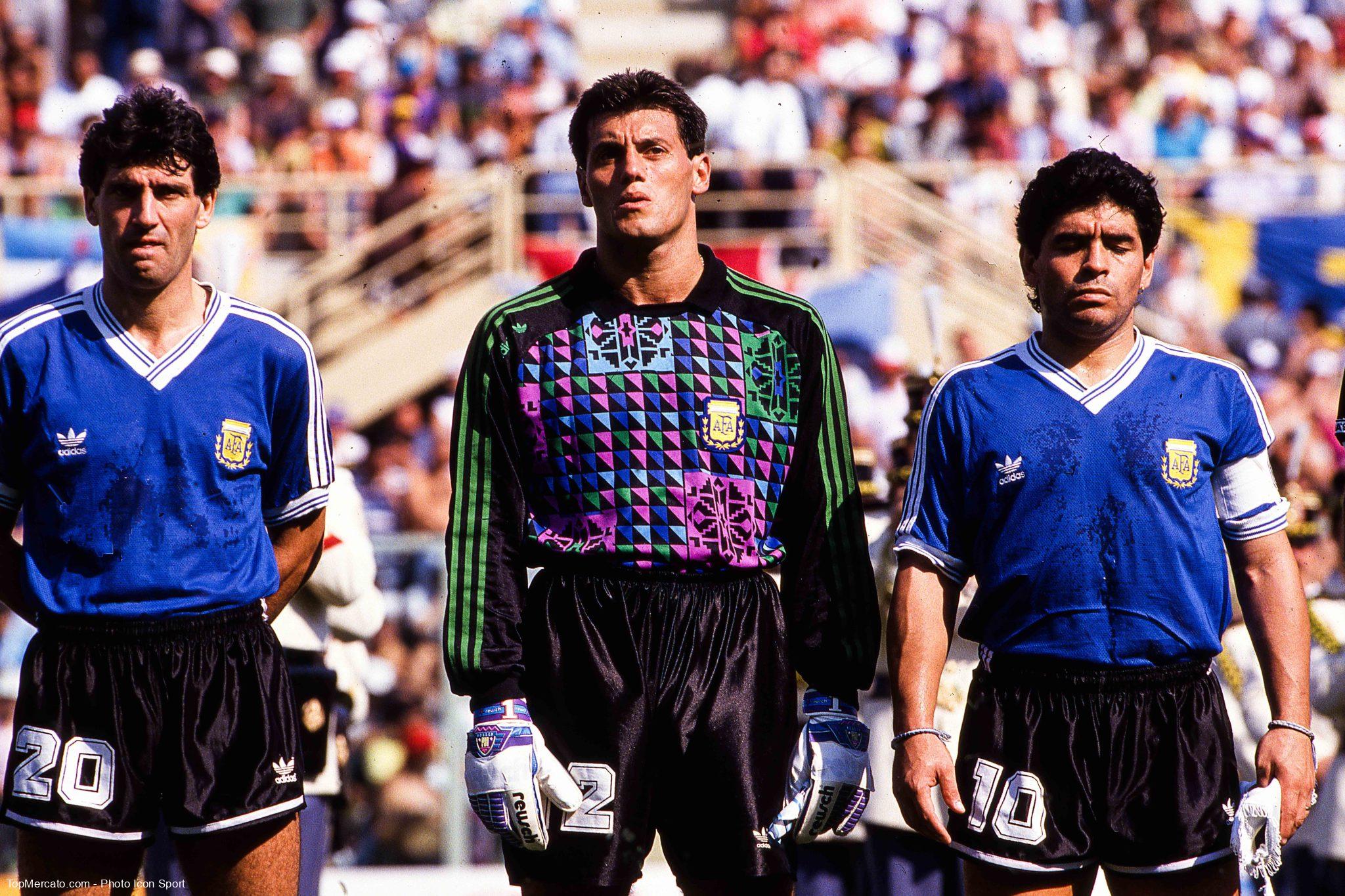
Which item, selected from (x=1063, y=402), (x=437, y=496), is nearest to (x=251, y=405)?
(x=1063, y=402)

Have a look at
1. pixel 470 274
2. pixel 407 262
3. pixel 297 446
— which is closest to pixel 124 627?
pixel 297 446

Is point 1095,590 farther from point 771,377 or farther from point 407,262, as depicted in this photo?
point 407,262

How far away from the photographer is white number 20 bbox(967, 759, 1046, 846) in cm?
385

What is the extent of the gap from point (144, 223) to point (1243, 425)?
7.66ft

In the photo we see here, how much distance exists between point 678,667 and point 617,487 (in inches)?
15.0

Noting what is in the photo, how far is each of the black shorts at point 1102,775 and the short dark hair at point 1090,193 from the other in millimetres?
902

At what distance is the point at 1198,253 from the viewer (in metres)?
12.5

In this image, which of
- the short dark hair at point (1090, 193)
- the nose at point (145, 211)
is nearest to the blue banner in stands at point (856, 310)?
the short dark hair at point (1090, 193)

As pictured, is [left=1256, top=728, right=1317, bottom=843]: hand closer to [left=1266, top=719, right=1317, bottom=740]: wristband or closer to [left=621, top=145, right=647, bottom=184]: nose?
[left=1266, top=719, right=1317, bottom=740]: wristband

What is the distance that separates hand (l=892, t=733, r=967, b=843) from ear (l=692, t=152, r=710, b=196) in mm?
1231

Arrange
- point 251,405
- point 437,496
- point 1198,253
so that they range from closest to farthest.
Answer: point 251,405 → point 437,496 → point 1198,253

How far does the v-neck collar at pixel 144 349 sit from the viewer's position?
4.12 m

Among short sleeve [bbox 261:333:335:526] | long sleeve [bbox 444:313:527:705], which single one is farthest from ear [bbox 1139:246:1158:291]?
short sleeve [bbox 261:333:335:526]

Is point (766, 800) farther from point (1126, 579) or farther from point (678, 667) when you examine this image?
point (1126, 579)
